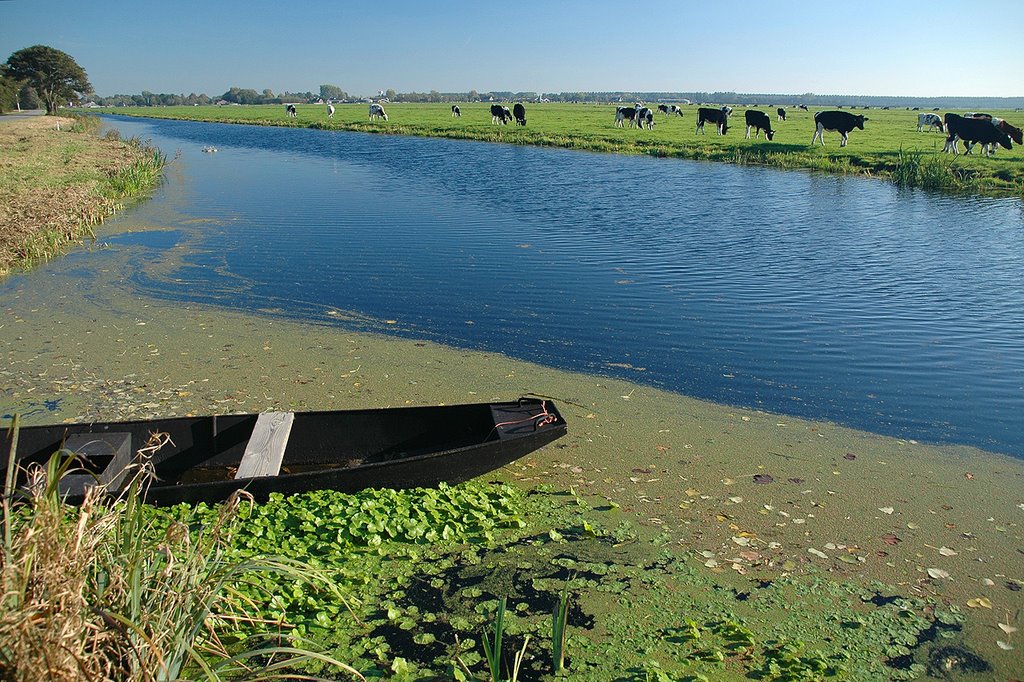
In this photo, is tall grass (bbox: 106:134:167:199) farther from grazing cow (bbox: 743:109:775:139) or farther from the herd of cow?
the herd of cow

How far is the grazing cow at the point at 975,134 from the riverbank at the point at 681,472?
28653mm

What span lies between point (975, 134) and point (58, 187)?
3290 cm

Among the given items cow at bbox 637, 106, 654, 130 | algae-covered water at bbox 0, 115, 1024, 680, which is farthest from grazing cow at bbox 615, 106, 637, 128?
algae-covered water at bbox 0, 115, 1024, 680

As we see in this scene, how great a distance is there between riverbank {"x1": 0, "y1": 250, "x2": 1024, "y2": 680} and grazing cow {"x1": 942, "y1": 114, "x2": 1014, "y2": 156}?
94.0ft

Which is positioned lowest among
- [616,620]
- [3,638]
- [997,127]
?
[616,620]

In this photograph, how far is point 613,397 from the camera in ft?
29.2

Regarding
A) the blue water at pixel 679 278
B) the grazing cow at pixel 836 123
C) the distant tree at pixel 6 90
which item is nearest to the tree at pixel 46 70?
the distant tree at pixel 6 90

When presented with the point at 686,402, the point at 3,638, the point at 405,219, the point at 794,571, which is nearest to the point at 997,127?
the point at 405,219

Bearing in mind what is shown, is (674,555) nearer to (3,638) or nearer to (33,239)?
(3,638)

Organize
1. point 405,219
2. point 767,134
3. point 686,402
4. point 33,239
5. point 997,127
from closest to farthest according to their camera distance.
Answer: point 686,402, point 33,239, point 405,219, point 997,127, point 767,134

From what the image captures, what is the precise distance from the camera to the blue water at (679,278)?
958 centimetres

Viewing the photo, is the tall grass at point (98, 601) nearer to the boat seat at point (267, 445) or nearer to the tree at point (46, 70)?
the boat seat at point (267, 445)

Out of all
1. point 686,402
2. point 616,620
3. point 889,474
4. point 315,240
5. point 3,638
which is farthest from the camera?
point 315,240

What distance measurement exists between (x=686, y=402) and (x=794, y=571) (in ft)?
10.7
